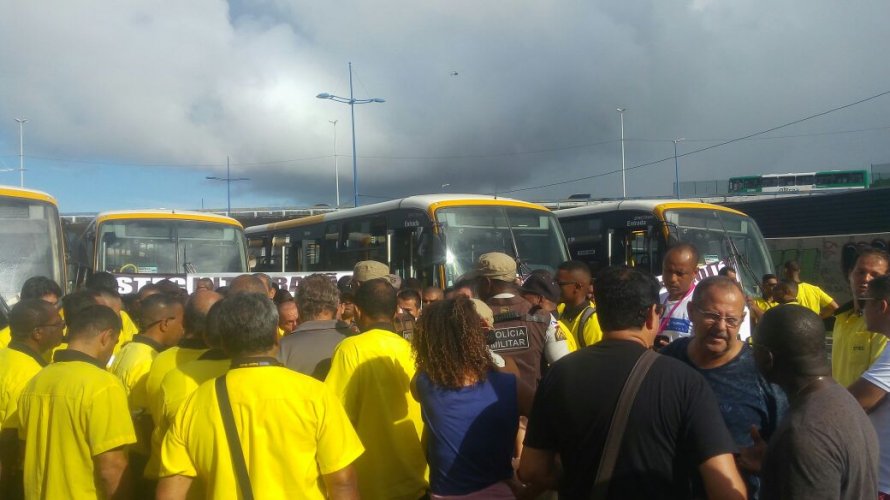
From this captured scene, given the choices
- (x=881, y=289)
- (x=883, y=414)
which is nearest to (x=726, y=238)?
(x=881, y=289)

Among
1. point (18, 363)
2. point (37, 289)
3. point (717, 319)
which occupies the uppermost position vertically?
point (37, 289)

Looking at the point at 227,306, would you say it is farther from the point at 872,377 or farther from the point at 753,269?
the point at 753,269

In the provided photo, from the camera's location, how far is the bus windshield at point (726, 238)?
16.6 meters

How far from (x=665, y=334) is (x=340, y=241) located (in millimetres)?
13432

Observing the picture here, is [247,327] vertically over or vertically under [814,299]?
over

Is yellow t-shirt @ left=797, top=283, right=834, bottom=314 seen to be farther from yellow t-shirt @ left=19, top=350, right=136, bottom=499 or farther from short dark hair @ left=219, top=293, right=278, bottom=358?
yellow t-shirt @ left=19, top=350, right=136, bottom=499

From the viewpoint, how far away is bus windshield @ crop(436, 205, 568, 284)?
14680mm

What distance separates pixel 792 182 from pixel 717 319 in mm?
59390

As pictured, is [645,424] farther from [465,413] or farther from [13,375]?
[13,375]

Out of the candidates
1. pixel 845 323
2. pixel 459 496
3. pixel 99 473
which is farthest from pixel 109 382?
pixel 845 323

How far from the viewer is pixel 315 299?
503 cm

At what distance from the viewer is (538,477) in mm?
3229

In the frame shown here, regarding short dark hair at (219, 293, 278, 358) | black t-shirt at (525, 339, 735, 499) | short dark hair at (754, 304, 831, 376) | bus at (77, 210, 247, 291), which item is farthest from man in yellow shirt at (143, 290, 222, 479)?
bus at (77, 210, 247, 291)

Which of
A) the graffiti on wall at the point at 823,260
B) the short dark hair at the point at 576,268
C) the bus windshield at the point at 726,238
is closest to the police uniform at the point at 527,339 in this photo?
the short dark hair at the point at 576,268
